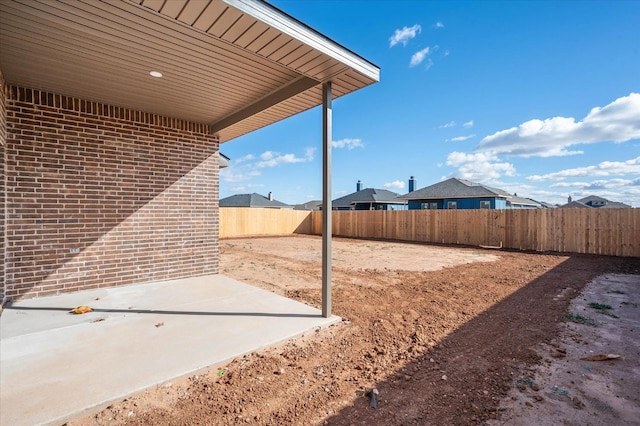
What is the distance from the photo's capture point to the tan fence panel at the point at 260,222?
55.8ft

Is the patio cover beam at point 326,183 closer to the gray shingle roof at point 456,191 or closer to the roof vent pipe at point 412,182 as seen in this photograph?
the gray shingle roof at point 456,191

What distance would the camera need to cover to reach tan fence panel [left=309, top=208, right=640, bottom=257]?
9281mm

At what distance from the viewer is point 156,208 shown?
16.8 ft

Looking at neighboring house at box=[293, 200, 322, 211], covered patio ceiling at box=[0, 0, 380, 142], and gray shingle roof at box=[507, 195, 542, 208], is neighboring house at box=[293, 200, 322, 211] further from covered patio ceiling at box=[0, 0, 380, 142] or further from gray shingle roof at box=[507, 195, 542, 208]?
covered patio ceiling at box=[0, 0, 380, 142]

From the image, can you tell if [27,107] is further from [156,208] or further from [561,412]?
[561,412]

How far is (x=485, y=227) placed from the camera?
41.0ft

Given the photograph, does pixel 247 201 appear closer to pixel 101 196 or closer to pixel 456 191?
pixel 456 191

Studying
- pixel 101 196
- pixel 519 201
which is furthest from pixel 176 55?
pixel 519 201

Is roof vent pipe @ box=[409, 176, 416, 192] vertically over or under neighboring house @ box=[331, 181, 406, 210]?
over

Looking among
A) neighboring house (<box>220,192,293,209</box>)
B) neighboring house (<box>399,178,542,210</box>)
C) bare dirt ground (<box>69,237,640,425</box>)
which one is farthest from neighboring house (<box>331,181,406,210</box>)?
bare dirt ground (<box>69,237,640,425</box>)

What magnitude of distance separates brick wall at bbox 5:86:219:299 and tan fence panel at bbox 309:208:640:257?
1149 cm

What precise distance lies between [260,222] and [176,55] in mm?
15838

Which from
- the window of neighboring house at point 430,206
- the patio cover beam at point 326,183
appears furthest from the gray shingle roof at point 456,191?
the patio cover beam at point 326,183

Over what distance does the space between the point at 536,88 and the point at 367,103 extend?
20.8 ft
